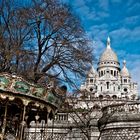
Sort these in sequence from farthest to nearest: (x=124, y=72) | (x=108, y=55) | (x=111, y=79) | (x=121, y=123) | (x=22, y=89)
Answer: (x=108, y=55) < (x=124, y=72) < (x=111, y=79) < (x=121, y=123) < (x=22, y=89)

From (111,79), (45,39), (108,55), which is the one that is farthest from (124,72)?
(45,39)

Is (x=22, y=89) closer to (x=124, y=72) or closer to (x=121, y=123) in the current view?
(x=121, y=123)

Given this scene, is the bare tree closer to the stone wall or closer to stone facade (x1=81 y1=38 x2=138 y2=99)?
the stone wall

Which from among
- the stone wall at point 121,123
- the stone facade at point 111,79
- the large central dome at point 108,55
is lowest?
the stone wall at point 121,123

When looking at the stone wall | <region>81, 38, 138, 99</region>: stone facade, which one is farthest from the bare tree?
<region>81, 38, 138, 99</region>: stone facade

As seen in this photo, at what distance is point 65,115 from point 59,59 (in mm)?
4437

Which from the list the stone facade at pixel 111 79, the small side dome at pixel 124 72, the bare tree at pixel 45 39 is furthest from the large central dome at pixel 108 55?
the bare tree at pixel 45 39

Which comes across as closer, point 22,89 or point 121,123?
point 22,89

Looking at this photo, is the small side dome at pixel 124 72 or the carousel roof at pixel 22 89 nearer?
the carousel roof at pixel 22 89

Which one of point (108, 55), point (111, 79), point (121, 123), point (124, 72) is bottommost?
point (121, 123)

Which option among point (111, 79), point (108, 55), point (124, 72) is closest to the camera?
point (111, 79)

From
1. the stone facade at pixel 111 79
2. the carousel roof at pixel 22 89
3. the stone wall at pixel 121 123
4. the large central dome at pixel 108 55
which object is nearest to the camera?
the carousel roof at pixel 22 89

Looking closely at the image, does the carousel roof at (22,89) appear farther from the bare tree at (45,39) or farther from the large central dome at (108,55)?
the large central dome at (108,55)

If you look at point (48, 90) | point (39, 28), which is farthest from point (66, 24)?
point (48, 90)
